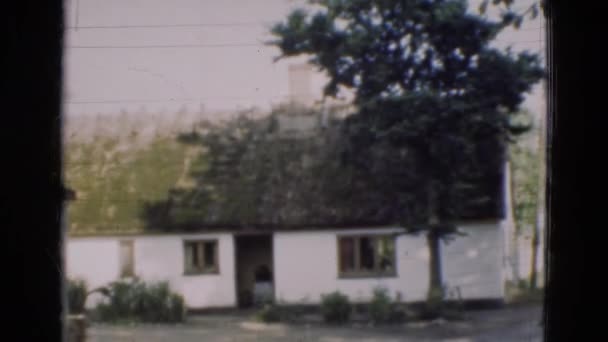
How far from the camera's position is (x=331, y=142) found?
15.0 meters

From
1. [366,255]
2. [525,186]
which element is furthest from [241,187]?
[525,186]

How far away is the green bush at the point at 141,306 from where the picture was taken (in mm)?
12320

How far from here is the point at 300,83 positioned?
627 inches

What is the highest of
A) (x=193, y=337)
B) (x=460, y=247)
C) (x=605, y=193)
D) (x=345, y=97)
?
(x=345, y=97)

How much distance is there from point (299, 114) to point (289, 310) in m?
5.51

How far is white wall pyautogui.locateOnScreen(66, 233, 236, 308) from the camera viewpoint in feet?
45.2

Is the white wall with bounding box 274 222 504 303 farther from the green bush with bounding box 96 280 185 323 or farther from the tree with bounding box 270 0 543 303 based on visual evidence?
the green bush with bounding box 96 280 185 323

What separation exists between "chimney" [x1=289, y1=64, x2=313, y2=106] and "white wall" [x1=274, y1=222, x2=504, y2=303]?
3.86m

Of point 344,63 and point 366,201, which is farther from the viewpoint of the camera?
point 366,201

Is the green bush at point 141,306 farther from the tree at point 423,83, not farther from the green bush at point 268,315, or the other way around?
the tree at point 423,83

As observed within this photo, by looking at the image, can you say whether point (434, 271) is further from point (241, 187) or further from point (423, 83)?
point (241, 187)

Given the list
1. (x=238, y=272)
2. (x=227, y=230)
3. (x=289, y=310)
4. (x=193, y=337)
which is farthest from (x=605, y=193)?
(x=238, y=272)

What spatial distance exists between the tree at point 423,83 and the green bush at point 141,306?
5.42m

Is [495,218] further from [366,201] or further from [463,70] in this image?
[463,70]
